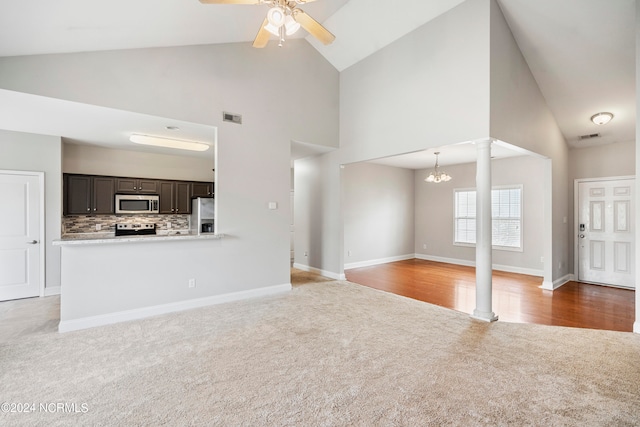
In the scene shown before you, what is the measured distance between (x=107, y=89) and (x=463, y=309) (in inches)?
214

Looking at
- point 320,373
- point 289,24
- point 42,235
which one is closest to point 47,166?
point 42,235

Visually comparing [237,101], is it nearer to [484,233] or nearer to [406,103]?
[406,103]

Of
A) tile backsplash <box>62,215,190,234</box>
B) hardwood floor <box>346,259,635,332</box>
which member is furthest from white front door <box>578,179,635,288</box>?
tile backsplash <box>62,215,190,234</box>

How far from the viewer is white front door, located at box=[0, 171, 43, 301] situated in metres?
4.65

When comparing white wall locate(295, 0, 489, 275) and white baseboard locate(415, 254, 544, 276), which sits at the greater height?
white wall locate(295, 0, 489, 275)

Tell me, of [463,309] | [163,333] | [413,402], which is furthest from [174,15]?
[463,309]

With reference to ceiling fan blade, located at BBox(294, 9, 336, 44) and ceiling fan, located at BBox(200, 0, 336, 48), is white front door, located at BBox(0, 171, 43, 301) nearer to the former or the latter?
ceiling fan, located at BBox(200, 0, 336, 48)

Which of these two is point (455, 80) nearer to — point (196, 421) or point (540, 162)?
point (540, 162)

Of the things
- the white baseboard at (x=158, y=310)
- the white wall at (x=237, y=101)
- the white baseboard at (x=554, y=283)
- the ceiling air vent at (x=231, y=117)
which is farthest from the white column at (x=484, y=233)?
the ceiling air vent at (x=231, y=117)

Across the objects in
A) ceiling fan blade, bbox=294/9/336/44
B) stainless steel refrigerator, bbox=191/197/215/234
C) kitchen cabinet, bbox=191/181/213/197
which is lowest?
stainless steel refrigerator, bbox=191/197/215/234

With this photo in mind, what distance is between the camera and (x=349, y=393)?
2238 mm

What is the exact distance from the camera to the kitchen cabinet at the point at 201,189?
22.4 ft

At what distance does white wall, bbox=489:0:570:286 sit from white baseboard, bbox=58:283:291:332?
13.2 ft

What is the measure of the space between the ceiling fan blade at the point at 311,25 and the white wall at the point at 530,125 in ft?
7.39
